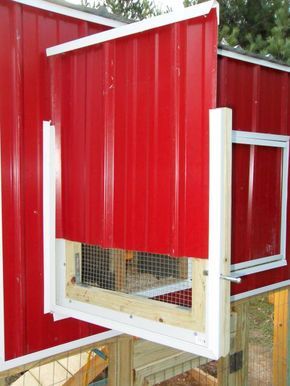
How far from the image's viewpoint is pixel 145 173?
162 cm

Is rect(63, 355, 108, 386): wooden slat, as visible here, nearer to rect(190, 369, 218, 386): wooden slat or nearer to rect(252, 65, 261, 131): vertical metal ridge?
rect(190, 369, 218, 386): wooden slat

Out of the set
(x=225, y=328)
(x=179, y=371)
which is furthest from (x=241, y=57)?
(x=179, y=371)

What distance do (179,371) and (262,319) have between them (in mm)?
3311

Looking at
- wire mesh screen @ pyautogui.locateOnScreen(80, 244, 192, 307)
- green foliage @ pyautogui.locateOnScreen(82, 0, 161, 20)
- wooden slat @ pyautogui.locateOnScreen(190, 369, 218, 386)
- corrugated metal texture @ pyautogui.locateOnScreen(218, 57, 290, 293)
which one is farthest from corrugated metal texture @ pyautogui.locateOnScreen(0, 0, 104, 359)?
green foliage @ pyautogui.locateOnScreen(82, 0, 161, 20)

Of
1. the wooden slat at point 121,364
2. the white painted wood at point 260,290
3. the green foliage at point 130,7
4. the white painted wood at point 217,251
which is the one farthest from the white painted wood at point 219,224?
the green foliage at point 130,7

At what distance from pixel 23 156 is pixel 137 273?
88 cm

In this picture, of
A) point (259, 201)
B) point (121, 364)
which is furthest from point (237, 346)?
point (259, 201)

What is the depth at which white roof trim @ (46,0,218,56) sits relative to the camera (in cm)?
138

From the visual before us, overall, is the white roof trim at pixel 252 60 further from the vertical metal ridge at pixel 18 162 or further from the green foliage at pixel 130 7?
the green foliage at pixel 130 7

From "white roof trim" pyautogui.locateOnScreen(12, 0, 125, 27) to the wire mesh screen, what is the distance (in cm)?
118

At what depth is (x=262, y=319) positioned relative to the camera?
19.1ft

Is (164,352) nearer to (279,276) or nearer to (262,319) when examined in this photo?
(279,276)

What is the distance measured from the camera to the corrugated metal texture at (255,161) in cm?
273

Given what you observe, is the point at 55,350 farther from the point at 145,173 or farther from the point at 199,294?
the point at 145,173
